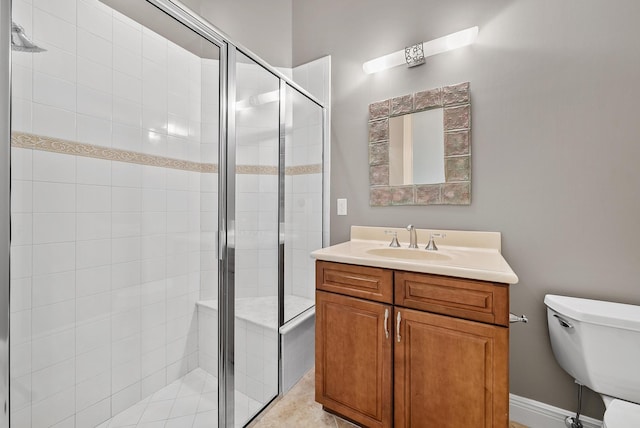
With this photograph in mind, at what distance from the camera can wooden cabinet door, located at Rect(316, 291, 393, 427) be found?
1.20 meters

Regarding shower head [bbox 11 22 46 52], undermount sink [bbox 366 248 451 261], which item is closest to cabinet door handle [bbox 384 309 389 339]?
undermount sink [bbox 366 248 451 261]

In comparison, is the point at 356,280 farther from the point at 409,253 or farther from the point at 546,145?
the point at 546,145

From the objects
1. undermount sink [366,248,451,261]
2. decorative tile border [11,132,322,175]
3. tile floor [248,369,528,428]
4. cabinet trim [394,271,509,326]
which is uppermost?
decorative tile border [11,132,322,175]

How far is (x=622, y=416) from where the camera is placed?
2.85ft

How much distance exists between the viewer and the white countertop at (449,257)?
3.32 feet

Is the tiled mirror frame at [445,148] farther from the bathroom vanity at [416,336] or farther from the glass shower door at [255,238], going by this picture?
the glass shower door at [255,238]

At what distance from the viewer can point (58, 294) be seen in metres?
1.23

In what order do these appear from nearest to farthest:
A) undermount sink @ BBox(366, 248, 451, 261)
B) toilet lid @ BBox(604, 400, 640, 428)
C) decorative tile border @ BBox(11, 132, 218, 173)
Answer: toilet lid @ BBox(604, 400, 640, 428), decorative tile border @ BBox(11, 132, 218, 173), undermount sink @ BBox(366, 248, 451, 261)

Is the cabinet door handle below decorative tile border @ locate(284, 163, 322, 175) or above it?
below

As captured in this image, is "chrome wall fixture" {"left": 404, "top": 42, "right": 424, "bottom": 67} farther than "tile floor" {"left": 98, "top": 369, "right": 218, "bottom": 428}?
Yes

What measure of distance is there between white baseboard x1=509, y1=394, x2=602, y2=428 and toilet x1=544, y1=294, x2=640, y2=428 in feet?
0.98

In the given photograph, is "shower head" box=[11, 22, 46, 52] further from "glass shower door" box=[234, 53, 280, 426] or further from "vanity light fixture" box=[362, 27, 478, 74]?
"vanity light fixture" box=[362, 27, 478, 74]

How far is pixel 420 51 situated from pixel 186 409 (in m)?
2.33

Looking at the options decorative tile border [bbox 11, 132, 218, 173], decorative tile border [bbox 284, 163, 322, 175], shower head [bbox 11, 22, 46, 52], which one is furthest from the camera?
decorative tile border [bbox 284, 163, 322, 175]
